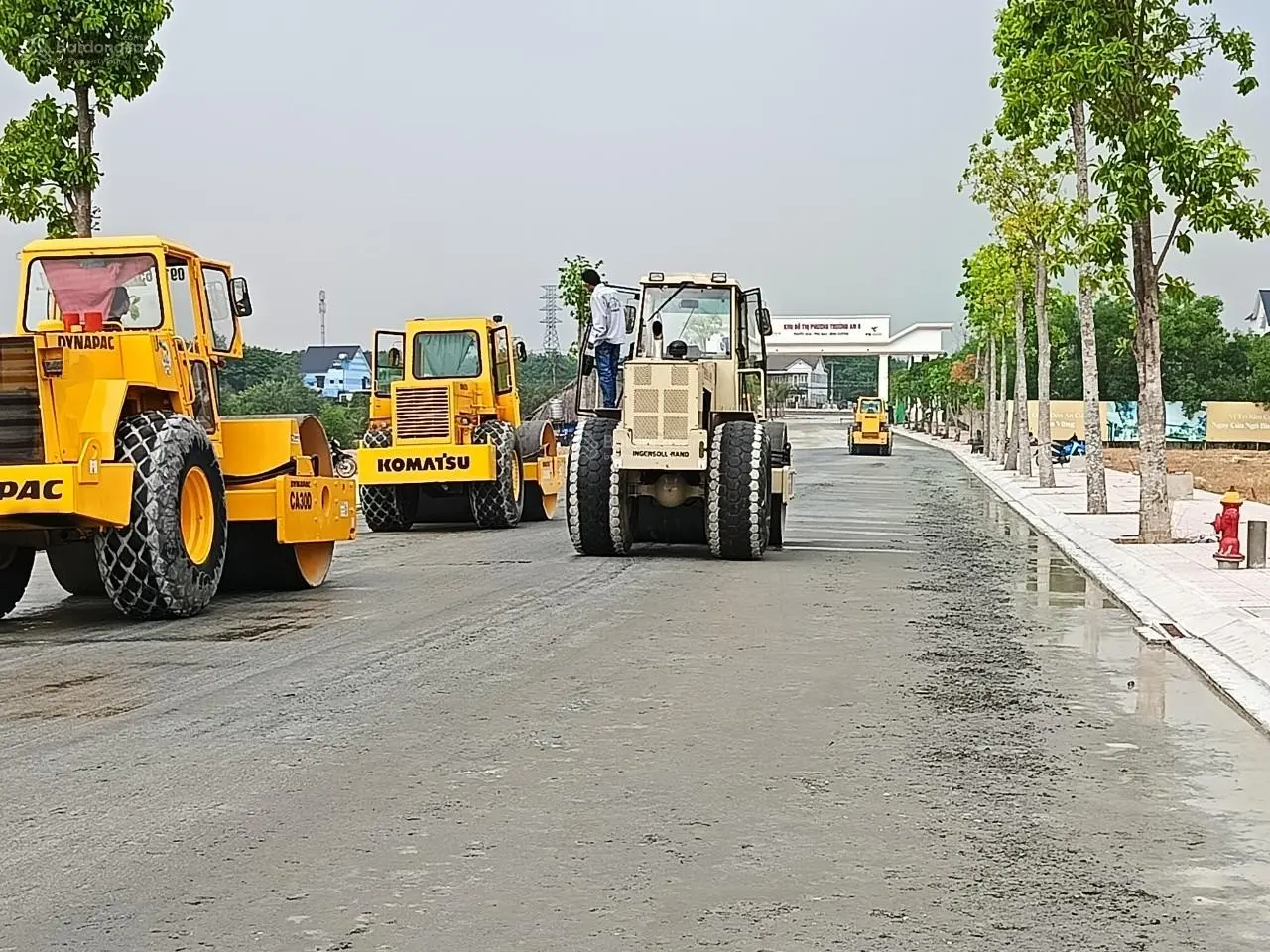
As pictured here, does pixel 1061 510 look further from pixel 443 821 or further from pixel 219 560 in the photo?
pixel 443 821

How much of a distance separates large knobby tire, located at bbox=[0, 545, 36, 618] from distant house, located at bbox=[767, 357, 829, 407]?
114279 millimetres

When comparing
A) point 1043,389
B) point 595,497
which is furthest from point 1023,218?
point 595,497

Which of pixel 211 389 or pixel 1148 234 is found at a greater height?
pixel 1148 234

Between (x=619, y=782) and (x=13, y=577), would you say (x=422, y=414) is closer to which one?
(x=13, y=577)

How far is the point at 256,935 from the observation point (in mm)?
5555

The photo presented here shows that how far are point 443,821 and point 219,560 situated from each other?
24.4ft

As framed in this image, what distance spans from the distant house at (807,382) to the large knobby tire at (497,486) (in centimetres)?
10280

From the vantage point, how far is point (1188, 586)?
16.2m

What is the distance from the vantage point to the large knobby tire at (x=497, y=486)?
2494 centimetres

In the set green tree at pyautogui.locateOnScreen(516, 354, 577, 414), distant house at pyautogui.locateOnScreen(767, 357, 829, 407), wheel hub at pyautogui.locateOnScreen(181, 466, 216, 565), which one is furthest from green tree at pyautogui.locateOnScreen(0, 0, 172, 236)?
distant house at pyautogui.locateOnScreen(767, 357, 829, 407)

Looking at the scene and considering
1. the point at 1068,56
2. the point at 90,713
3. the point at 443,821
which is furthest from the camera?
the point at 1068,56

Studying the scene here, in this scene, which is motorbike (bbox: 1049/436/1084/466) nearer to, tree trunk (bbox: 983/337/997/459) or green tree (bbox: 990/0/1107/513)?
tree trunk (bbox: 983/337/997/459)

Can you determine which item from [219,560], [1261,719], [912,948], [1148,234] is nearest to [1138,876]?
[912,948]

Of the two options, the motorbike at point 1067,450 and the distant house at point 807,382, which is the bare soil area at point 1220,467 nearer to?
the motorbike at point 1067,450
